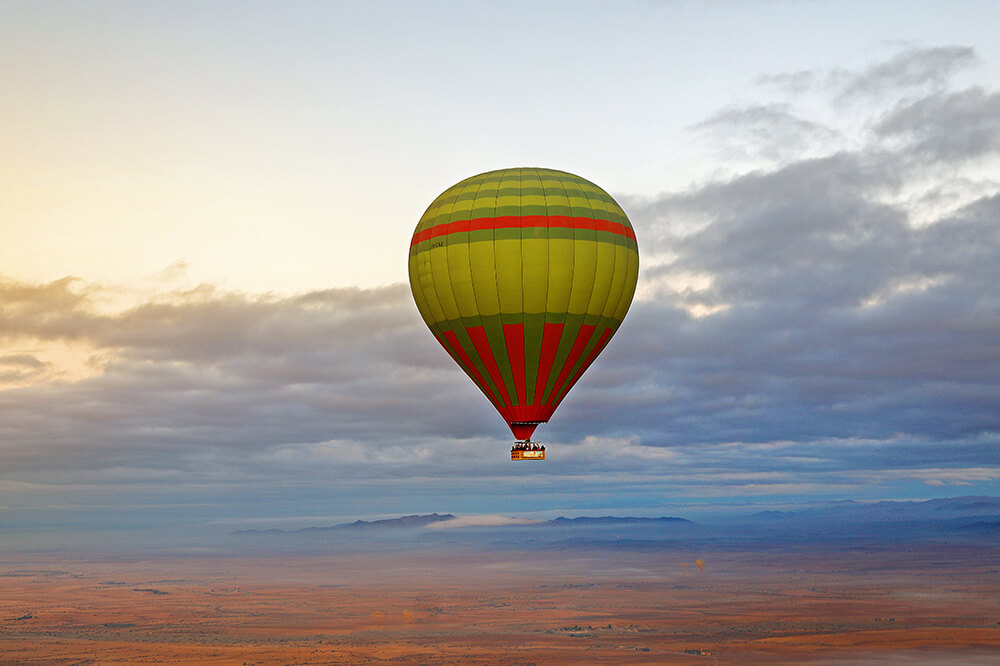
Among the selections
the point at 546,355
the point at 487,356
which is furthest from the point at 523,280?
the point at 487,356

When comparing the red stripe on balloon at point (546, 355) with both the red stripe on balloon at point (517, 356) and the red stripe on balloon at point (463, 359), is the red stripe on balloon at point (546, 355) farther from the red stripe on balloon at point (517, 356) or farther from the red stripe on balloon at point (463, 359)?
the red stripe on balloon at point (463, 359)

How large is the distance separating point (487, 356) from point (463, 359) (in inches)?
70.1

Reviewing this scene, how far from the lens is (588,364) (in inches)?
2186

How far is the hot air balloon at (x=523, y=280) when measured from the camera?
51.6 meters

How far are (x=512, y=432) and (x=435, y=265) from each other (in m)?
9.33

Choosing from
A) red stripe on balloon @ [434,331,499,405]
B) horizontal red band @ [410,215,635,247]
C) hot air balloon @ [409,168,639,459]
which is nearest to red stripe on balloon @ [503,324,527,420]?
hot air balloon @ [409,168,639,459]

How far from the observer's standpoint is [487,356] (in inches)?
2089

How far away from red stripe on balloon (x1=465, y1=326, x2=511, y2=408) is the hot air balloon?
0.06 m

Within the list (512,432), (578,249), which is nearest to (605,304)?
(578,249)

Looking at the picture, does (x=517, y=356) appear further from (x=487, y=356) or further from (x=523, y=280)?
(x=523, y=280)

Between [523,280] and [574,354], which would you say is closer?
[523,280]

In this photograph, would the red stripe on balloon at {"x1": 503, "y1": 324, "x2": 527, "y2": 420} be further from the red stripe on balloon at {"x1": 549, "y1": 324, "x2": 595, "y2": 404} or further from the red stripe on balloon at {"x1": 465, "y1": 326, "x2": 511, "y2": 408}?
the red stripe on balloon at {"x1": 549, "y1": 324, "x2": 595, "y2": 404}

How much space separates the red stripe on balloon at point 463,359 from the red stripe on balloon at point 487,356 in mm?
798

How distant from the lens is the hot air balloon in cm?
5156
